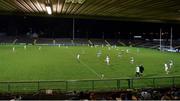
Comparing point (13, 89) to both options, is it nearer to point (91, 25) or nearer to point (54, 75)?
point (54, 75)

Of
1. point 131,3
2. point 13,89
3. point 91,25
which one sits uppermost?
point 91,25

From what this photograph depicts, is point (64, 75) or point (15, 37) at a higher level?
point (15, 37)

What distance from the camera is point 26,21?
104125 millimetres

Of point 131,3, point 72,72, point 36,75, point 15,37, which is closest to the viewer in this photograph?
point 131,3

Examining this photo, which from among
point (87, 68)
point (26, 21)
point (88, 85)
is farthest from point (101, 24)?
point (88, 85)

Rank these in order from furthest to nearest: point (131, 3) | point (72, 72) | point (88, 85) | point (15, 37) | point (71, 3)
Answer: point (15, 37) < point (72, 72) < point (88, 85) < point (71, 3) < point (131, 3)


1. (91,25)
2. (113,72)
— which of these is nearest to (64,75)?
(113,72)

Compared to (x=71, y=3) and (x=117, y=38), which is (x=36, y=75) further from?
(x=117, y=38)

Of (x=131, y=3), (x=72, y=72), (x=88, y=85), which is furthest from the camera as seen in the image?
(x=72, y=72)

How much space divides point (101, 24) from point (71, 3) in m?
92.7

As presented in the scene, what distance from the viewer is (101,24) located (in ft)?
359

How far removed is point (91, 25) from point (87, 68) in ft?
235

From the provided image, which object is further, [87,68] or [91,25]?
[91,25]

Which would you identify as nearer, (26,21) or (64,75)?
(64,75)
